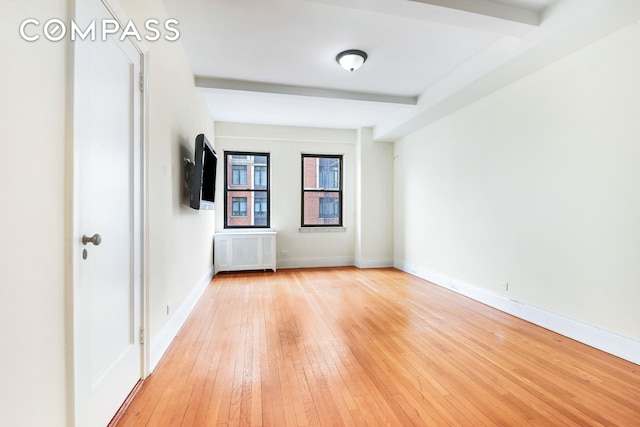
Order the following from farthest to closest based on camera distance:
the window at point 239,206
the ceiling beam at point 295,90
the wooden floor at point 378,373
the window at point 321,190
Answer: the window at point 321,190
the window at point 239,206
the ceiling beam at point 295,90
the wooden floor at point 378,373

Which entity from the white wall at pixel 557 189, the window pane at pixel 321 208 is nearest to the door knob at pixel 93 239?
the white wall at pixel 557 189

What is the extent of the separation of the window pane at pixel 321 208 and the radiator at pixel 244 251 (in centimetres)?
97

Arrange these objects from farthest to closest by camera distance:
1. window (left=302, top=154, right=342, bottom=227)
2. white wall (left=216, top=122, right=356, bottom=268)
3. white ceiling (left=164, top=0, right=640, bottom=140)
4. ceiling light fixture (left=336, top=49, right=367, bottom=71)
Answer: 1. window (left=302, top=154, right=342, bottom=227)
2. white wall (left=216, top=122, right=356, bottom=268)
3. ceiling light fixture (left=336, top=49, right=367, bottom=71)
4. white ceiling (left=164, top=0, right=640, bottom=140)

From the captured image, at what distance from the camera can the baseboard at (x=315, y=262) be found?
589cm

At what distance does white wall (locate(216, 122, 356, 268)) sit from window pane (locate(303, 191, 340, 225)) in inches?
7.1

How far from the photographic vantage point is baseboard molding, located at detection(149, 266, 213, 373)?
214 cm

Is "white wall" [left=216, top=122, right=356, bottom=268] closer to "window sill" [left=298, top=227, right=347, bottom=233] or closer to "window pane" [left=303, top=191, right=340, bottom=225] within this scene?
"window sill" [left=298, top=227, right=347, bottom=233]

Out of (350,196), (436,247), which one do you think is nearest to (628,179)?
(436,247)

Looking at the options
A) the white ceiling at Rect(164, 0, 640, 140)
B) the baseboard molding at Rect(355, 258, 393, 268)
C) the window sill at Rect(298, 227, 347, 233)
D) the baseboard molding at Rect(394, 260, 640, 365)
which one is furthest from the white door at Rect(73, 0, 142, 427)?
the baseboard molding at Rect(355, 258, 393, 268)

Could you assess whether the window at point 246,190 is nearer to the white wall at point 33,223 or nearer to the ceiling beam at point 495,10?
the ceiling beam at point 495,10

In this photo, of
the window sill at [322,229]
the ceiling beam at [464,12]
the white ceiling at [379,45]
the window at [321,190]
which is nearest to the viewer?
the ceiling beam at [464,12]

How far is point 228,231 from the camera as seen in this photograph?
557cm

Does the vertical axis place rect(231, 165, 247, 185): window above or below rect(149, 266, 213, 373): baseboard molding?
above

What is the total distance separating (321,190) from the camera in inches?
243
